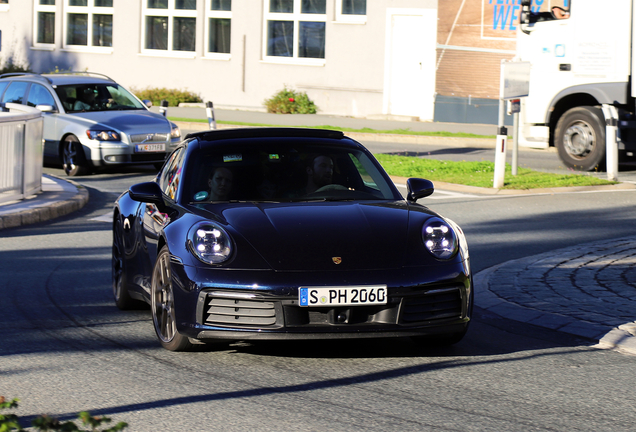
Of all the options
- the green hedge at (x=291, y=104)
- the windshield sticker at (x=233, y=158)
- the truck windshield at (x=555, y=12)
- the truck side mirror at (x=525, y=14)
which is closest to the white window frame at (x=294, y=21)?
the green hedge at (x=291, y=104)

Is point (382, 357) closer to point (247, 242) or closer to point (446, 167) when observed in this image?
point (247, 242)

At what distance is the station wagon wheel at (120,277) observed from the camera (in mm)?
7141

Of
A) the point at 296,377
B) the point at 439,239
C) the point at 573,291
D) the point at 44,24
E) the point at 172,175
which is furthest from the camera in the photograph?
the point at 44,24

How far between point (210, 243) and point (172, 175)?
4.48 ft

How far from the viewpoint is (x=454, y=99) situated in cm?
2811

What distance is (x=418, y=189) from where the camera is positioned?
674 cm

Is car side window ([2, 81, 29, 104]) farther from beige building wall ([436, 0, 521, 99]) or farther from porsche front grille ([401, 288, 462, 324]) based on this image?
porsche front grille ([401, 288, 462, 324])

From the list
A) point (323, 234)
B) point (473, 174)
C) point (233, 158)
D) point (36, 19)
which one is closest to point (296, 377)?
point (323, 234)

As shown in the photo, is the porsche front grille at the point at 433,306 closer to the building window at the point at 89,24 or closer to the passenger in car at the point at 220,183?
the passenger in car at the point at 220,183

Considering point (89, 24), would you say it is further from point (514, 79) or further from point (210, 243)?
point (210, 243)

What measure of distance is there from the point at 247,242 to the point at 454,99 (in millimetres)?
23135

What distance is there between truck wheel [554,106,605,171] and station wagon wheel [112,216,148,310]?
11.8 m

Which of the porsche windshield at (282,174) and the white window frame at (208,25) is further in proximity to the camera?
the white window frame at (208,25)

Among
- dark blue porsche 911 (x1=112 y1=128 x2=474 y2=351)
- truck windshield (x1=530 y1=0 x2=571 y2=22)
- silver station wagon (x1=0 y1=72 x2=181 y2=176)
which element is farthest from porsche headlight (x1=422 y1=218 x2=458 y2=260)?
truck windshield (x1=530 y1=0 x2=571 y2=22)
